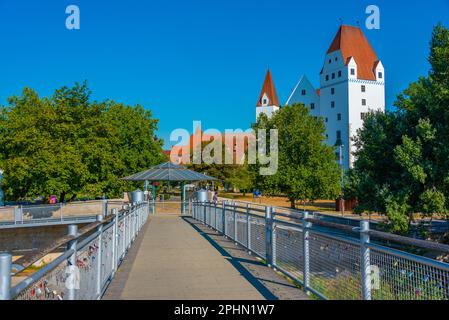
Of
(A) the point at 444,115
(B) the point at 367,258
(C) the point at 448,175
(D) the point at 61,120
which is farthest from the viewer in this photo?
(D) the point at 61,120

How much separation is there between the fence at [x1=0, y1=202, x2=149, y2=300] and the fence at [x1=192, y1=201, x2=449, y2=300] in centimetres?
291

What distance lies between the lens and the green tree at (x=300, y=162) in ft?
145

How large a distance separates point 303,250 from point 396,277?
8.28 ft

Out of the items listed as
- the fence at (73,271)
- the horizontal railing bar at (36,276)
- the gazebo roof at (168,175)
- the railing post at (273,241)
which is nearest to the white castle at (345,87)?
the gazebo roof at (168,175)

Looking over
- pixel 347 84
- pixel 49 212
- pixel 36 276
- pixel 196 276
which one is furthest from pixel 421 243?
pixel 347 84

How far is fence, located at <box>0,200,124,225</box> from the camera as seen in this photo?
27797mm

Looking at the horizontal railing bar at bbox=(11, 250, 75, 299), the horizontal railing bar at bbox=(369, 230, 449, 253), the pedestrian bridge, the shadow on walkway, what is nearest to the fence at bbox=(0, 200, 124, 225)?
the shadow on walkway

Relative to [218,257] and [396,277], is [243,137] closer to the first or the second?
[218,257]

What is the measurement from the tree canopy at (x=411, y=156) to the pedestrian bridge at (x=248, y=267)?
6.07m

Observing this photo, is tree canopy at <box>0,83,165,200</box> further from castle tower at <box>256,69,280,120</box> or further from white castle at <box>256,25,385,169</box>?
castle tower at <box>256,69,280,120</box>

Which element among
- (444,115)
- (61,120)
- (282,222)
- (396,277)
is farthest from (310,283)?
(61,120)

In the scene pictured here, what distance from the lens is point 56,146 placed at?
109ft

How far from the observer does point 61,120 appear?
34719 mm

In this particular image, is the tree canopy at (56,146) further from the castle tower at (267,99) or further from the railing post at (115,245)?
the castle tower at (267,99)
